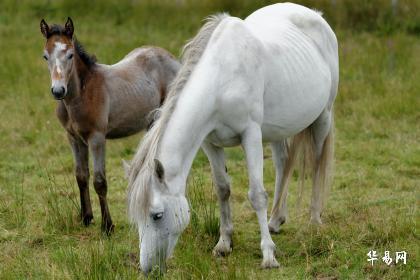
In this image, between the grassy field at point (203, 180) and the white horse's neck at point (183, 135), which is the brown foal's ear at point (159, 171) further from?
the grassy field at point (203, 180)

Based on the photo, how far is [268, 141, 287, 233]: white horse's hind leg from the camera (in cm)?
623

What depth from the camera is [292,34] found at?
5953mm

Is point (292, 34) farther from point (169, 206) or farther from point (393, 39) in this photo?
point (393, 39)

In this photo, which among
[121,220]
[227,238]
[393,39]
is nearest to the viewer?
[227,238]

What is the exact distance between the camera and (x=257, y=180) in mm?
5273

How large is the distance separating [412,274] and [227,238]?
4.83 feet

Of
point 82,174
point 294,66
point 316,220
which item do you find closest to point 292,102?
point 294,66

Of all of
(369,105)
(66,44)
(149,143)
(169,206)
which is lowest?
(369,105)

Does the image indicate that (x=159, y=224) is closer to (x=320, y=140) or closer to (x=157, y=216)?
(x=157, y=216)

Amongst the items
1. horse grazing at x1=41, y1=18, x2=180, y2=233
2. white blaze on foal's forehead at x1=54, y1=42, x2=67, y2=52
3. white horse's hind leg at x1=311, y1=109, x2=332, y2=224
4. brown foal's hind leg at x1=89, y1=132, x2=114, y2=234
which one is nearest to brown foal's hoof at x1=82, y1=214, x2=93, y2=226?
horse grazing at x1=41, y1=18, x2=180, y2=233

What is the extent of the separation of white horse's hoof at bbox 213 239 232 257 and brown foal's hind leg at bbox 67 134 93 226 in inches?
49.9

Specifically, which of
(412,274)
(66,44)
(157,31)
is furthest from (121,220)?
(157,31)

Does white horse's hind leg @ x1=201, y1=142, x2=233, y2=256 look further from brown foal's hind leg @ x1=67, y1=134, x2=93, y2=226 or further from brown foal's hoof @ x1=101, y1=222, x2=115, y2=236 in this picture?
brown foal's hind leg @ x1=67, y1=134, x2=93, y2=226

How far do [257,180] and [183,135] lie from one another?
72cm
